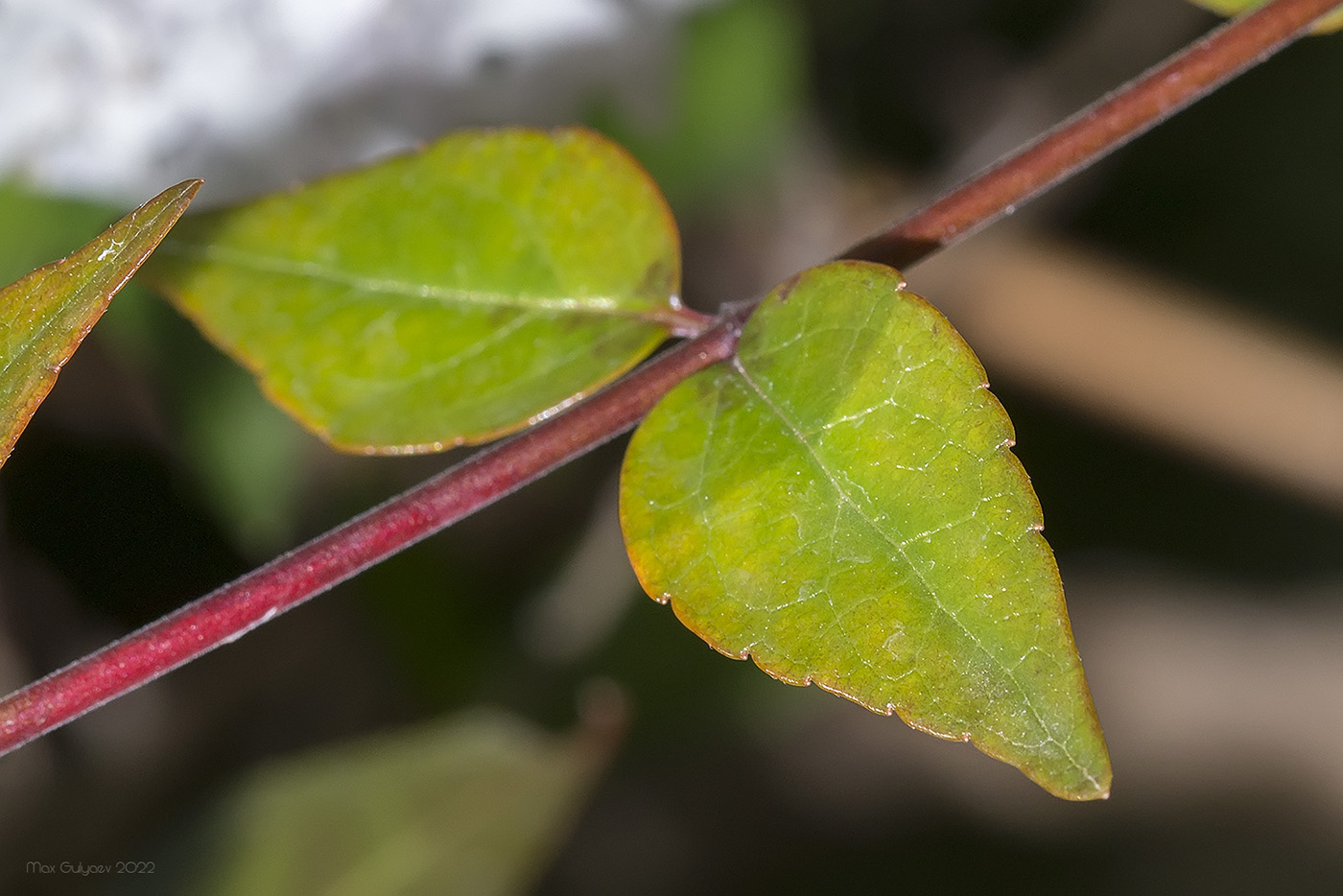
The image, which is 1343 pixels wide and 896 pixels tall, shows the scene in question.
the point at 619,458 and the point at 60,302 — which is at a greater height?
the point at 60,302

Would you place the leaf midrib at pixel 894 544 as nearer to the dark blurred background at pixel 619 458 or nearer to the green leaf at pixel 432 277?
the green leaf at pixel 432 277

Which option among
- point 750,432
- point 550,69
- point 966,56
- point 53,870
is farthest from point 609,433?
point 966,56

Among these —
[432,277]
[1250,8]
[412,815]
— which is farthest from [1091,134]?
[412,815]

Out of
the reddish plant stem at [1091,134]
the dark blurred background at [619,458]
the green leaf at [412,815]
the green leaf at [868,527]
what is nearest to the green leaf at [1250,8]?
the reddish plant stem at [1091,134]

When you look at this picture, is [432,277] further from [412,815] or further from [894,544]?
[412,815]

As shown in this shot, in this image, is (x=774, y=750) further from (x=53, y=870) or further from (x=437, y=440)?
(x=437, y=440)

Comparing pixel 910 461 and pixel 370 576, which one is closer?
pixel 910 461
